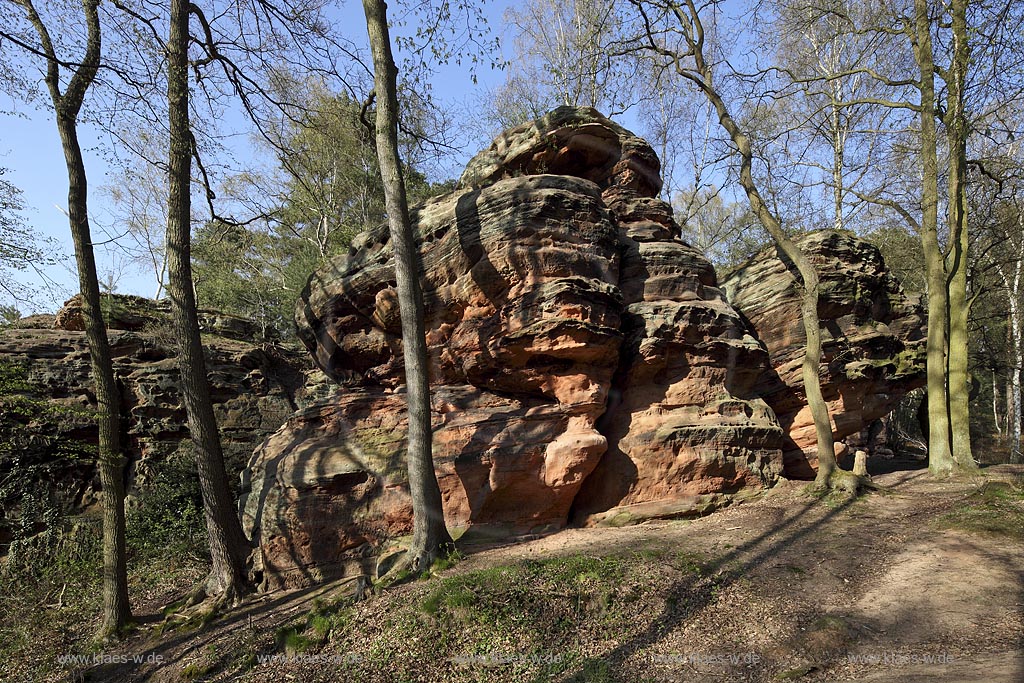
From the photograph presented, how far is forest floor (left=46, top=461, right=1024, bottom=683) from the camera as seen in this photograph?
5.24 metres

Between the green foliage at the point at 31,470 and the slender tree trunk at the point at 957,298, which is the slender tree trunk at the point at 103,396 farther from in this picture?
the slender tree trunk at the point at 957,298

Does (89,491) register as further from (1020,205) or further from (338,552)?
(1020,205)

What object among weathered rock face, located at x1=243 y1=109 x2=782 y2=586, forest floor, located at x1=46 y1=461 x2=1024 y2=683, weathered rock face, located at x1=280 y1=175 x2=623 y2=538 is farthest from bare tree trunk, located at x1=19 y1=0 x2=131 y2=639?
weathered rock face, located at x1=280 y1=175 x2=623 y2=538

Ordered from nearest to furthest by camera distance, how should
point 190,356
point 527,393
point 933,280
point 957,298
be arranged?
1. point 190,356
2. point 527,393
3. point 933,280
4. point 957,298

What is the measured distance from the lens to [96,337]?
26.9 feet

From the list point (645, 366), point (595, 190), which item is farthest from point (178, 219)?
point (645, 366)

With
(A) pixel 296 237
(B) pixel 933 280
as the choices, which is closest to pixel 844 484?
(B) pixel 933 280

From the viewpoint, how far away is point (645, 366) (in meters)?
10.5

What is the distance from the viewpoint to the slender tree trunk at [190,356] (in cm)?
870

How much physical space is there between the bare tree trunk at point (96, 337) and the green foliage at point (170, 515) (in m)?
3.06

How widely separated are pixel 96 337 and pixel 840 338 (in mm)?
15027

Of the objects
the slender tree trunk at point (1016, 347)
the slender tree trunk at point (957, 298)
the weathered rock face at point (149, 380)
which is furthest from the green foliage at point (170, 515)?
the slender tree trunk at point (1016, 347)

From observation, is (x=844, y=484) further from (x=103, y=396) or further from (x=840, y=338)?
(x=103, y=396)

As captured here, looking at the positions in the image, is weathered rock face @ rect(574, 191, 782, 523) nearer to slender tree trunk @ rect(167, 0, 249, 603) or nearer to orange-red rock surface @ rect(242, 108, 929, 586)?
orange-red rock surface @ rect(242, 108, 929, 586)
